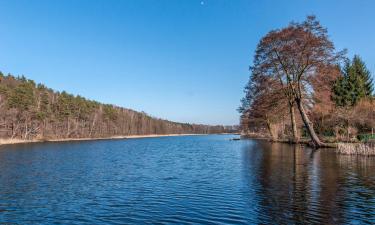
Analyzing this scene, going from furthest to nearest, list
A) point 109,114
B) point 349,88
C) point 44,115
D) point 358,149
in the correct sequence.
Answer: point 109,114, point 44,115, point 349,88, point 358,149

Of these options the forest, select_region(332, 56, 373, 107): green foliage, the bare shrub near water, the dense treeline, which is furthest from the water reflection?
the dense treeline

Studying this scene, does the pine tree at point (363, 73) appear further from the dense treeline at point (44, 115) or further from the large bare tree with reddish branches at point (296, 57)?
the dense treeline at point (44, 115)

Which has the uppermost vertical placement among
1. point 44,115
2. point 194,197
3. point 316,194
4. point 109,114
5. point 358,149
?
point 109,114

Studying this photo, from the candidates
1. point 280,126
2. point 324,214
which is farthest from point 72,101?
point 324,214

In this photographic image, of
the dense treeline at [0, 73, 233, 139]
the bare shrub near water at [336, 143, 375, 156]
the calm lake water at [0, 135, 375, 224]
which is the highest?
the dense treeline at [0, 73, 233, 139]

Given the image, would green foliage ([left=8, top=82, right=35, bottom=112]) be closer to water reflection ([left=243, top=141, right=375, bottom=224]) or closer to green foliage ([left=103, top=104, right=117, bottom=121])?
green foliage ([left=103, top=104, right=117, bottom=121])

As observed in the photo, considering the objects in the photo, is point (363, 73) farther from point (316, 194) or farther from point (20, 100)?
point (20, 100)

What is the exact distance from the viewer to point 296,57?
43.1 metres

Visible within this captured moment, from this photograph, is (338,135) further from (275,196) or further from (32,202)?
(32,202)

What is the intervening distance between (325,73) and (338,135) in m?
14.7

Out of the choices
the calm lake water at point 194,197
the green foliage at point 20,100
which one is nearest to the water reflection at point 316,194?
the calm lake water at point 194,197

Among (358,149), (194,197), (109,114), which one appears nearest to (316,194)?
(194,197)

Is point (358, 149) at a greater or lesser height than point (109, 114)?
lesser

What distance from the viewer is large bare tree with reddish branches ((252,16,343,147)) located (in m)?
40.8
